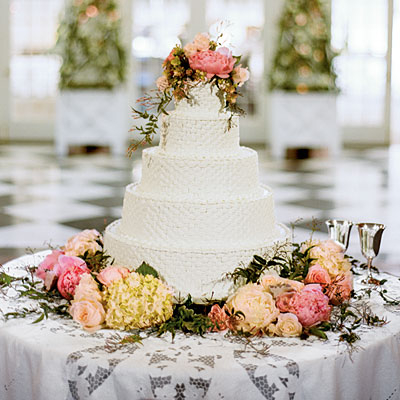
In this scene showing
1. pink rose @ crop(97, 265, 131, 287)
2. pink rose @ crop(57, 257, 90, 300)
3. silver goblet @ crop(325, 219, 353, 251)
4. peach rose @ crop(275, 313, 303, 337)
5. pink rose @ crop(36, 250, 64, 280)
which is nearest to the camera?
peach rose @ crop(275, 313, 303, 337)

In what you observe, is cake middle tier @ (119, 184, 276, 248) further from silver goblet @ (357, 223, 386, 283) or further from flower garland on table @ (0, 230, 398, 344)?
silver goblet @ (357, 223, 386, 283)

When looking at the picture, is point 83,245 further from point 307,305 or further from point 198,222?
point 307,305

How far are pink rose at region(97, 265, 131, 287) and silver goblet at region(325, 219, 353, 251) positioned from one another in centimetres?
73

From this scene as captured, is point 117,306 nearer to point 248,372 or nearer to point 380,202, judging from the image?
Result: point 248,372

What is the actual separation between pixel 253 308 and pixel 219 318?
0.10 m

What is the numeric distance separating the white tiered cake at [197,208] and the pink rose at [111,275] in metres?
0.09

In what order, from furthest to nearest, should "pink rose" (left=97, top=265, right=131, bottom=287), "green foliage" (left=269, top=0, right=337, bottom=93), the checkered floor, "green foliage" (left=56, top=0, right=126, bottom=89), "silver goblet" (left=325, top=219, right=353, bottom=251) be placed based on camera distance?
1. "green foliage" (left=56, top=0, right=126, bottom=89)
2. "green foliage" (left=269, top=0, right=337, bottom=93)
3. the checkered floor
4. "silver goblet" (left=325, top=219, right=353, bottom=251)
5. "pink rose" (left=97, top=265, right=131, bottom=287)

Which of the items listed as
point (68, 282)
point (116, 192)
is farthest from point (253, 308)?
point (116, 192)

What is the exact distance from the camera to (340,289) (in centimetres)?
193

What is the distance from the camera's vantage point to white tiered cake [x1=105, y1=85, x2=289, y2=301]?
1905mm

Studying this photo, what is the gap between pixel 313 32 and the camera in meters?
7.89

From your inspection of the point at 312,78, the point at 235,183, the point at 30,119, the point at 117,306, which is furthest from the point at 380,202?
the point at 30,119

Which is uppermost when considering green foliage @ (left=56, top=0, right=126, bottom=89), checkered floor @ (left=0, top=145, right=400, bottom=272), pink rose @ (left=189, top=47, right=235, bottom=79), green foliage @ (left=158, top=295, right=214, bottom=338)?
green foliage @ (left=56, top=0, right=126, bottom=89)

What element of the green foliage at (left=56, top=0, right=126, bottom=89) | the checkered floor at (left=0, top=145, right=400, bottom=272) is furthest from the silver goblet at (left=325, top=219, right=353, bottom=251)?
the green foliage at (left=56, top=0, right=126, bottom=89)
